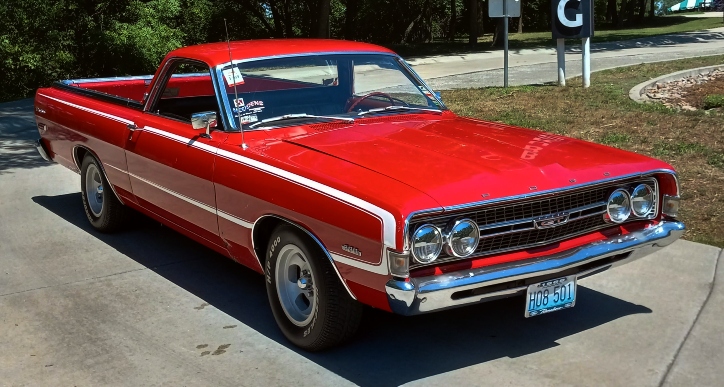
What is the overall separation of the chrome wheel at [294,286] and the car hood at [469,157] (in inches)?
23.9

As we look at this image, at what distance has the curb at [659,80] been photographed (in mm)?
12875

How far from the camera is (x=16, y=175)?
964cm

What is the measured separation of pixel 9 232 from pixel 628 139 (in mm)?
6588

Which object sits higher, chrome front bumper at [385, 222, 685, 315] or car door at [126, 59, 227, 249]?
car door at [126, 59, 227, 249]

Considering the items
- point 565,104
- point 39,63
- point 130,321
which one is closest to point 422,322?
point 130,321

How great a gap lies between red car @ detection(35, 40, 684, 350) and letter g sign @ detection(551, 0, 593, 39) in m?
8.41

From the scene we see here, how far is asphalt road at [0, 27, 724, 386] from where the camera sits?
458cm

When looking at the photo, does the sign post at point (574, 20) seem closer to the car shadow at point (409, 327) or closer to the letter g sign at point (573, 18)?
the letter g sign at point (573, 18)

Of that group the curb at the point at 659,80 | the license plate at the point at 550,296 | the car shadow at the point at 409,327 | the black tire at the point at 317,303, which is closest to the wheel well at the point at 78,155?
the car shadow at the point at 409,327

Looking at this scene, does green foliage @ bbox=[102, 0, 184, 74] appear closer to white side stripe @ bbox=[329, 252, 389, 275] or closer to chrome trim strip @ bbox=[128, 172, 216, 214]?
chrome trim strip @ bbox=[128, 172, 216, 214]

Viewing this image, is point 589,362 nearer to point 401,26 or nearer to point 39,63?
point 39,63

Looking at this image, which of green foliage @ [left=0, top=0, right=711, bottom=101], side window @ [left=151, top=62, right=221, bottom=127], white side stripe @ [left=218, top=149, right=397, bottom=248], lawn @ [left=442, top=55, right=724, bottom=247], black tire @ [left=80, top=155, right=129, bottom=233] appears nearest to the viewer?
white side stripe @ [left=218, top=149, right=397, bottom=248]

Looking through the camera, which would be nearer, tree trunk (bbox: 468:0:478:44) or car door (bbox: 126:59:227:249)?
car door (bbox: 126:59:227:249)

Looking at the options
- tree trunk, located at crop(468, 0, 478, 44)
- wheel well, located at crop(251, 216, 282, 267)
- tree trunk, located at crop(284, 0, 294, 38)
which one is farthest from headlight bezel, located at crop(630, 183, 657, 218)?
tree trunk, located at crop(284, 0, 294, 38)
